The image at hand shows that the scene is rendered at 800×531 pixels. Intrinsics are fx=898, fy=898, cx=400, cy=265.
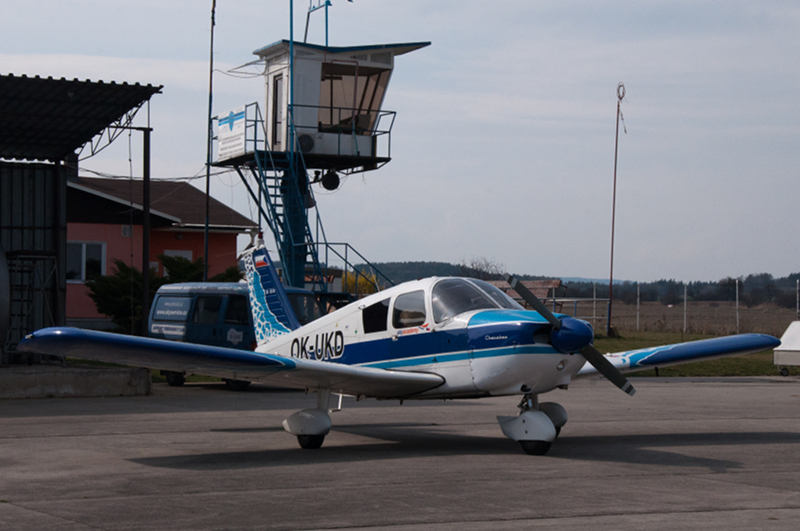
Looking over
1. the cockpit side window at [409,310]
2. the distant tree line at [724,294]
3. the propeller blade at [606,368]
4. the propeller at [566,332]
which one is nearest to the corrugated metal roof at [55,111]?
the cockpit side window at [409,310]

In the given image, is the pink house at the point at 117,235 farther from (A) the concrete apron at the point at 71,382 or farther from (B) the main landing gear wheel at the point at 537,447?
(B) the main landing gear wheel at the point at 537,447

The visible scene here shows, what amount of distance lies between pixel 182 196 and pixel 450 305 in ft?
108

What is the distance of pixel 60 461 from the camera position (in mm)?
9328

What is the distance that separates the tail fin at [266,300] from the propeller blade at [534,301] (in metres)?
4.36

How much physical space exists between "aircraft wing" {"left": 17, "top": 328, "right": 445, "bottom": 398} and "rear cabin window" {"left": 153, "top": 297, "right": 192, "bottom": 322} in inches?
381

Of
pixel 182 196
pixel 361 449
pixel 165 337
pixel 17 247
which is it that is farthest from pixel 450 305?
pixel 182 196

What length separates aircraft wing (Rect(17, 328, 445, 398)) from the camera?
848 cm

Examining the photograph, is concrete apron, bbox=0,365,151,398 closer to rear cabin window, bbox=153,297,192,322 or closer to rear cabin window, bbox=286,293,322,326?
rear cabin window, bbox=153,297,192,322

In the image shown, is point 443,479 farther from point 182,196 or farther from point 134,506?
point 182,196

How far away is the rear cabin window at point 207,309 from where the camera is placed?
19250mm

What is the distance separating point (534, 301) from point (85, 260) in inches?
1091

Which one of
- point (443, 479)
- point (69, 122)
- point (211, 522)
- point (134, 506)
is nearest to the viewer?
point (211, 522)

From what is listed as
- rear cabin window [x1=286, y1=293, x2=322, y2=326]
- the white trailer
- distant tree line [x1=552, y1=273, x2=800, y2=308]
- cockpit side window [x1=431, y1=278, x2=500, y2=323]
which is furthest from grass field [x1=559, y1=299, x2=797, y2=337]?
cockpit side window [x1=431, y1=278, x2=500, y2=323]

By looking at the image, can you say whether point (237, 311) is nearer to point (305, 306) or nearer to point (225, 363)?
point (305, 306)
